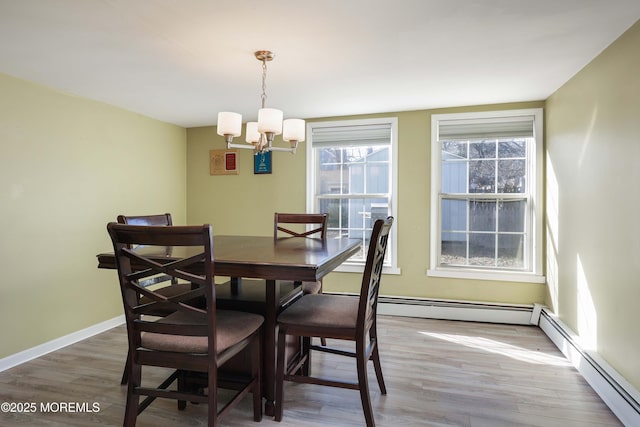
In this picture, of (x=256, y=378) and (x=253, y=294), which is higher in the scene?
(x=253, y=294)

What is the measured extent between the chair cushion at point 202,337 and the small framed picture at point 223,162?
288 cm

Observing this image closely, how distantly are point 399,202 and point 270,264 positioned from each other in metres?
2.60

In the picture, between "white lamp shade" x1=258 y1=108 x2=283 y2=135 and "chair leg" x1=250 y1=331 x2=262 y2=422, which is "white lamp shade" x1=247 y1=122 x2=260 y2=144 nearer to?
"white lamp shade" x1=258 y1=108 x2=283 y2=135

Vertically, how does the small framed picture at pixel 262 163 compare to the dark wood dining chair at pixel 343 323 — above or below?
above

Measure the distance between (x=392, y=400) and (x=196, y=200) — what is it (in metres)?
3.45

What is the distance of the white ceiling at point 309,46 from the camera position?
1902 millimetres

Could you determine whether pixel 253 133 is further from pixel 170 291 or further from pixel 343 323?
Answer: pixel 343 323

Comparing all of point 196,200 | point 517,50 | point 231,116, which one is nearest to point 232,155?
point 196,200

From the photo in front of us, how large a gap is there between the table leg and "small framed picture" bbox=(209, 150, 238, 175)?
2.80m

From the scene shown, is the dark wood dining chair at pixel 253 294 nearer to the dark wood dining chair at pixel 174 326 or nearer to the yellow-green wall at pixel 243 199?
the dark wood dining chair at pixel 174 326

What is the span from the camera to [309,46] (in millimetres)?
2330

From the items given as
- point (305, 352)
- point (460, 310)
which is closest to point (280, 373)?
point (305, 352)

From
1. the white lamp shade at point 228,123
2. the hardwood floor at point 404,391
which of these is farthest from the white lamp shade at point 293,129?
the hardwood floor at point 404,391

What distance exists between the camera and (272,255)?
1.94 metres
